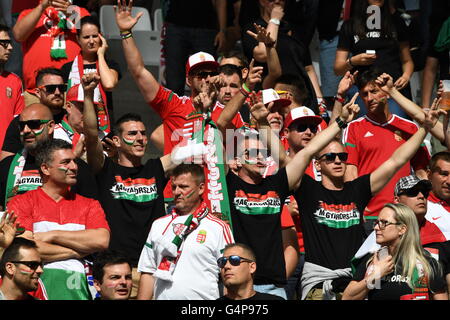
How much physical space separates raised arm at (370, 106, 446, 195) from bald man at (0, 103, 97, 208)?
2507 millimetres

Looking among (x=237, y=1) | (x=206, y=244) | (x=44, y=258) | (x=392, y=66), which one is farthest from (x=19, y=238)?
(x=237, y=1)

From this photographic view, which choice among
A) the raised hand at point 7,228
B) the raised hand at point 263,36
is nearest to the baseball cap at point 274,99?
the raised hand at point 263,36

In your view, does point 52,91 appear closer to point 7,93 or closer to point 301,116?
point 7,93

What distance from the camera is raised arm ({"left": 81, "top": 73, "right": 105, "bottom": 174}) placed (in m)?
9.45

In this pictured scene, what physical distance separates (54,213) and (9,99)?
2.79m

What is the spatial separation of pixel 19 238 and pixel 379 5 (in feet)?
18.4

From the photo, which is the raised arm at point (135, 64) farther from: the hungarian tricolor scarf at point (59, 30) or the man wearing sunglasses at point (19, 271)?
the man wearing sunglasses at point (19, 271)

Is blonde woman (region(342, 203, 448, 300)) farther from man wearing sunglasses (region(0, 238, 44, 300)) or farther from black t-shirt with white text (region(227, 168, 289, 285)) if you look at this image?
man wearing sunglasses (region(0, 238, 44, 300))

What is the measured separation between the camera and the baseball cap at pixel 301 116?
1059 centimetres

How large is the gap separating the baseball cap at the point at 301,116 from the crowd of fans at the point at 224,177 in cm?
1

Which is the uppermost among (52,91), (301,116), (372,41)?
(372,41)

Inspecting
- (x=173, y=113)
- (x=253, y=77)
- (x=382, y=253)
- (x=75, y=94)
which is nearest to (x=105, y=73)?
(x=75, y=94)

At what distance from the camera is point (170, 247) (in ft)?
28.7

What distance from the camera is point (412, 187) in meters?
9.83
